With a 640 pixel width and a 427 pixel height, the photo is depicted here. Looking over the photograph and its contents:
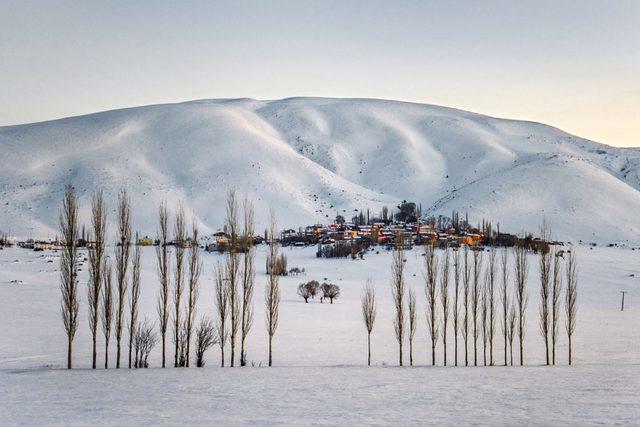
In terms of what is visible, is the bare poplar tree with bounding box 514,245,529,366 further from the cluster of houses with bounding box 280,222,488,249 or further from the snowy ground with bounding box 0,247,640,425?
the cluster of houses with bounding box 280,222,488,249

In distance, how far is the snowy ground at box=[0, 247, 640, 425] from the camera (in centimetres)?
1817

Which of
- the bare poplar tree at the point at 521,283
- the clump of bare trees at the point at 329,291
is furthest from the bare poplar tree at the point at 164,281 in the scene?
the clump of bare trees at the point at 329,291

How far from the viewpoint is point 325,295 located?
6706 centimetres

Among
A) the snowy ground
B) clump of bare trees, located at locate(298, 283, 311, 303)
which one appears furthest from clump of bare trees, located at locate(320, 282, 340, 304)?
the snowy ground

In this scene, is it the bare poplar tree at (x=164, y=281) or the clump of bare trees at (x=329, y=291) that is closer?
the bare poplar tree at (x=164, y=281)

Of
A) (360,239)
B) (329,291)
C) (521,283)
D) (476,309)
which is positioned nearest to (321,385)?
(476,309)

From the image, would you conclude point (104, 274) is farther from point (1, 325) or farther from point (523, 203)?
point (523, 203)

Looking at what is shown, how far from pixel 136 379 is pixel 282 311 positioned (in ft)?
107

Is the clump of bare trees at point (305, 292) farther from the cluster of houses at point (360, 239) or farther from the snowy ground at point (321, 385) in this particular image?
the cluster of houses at point (360, 239)

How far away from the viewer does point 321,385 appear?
915 inches

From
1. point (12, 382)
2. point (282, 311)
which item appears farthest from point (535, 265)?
point (12, 382)

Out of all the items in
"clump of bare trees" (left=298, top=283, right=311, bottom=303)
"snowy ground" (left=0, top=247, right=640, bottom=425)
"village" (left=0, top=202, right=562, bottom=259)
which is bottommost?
"clump of bare trees" (left=298, top=283, right=311, bottom=303)

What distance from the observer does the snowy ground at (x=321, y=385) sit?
18.2m

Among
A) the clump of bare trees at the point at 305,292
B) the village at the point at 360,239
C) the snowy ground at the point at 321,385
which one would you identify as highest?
the village at the point at 360,239
